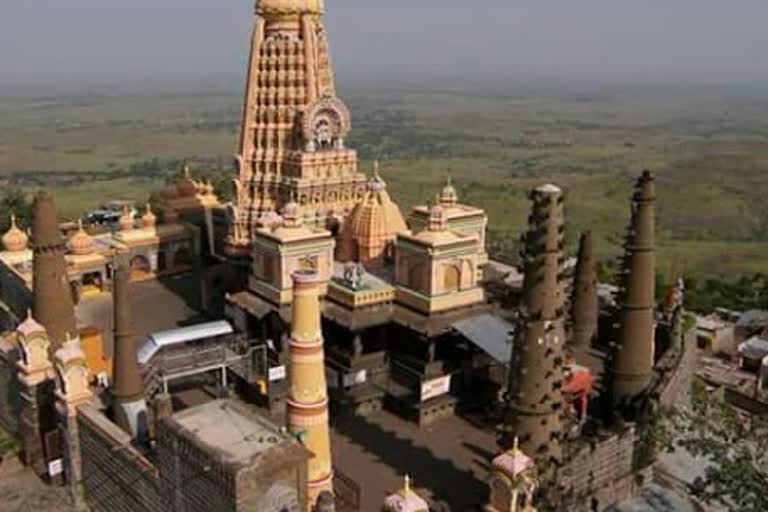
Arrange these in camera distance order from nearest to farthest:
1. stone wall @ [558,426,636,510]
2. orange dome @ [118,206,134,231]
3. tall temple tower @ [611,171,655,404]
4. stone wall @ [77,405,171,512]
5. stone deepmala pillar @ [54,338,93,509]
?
stone wall @ [77,405,171,512], stone wall @ [558,426,636,510], stone deepmala pillar @ [54,338,93,509], tall temple tower @ [611,171,655,404], orange dome @ [118,206,134,231]

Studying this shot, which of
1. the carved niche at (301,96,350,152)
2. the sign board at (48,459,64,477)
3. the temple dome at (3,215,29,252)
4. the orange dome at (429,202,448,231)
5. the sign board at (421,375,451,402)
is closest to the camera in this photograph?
the sign board at (48,459,64,477)

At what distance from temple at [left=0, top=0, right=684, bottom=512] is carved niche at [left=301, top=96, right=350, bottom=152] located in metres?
0.08

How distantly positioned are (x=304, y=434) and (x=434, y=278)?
26.5ft

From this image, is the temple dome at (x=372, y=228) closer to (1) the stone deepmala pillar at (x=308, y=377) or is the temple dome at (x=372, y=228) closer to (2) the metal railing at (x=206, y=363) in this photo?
(2) the metal railing at (x=206, y=363)

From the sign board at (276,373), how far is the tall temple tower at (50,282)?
601cm

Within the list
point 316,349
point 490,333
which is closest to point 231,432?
point 316,349

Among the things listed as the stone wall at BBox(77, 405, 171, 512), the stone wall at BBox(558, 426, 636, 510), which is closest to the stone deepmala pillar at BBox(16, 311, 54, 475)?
the stone wall at BBox(77, 405, 171, 512)

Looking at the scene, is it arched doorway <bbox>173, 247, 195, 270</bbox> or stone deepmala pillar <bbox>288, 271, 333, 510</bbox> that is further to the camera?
arched doorway <bbox>173, 247, 195, 270</bbox>

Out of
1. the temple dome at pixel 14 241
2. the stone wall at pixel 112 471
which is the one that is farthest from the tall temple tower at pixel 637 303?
the temple dome at pixel 14 241

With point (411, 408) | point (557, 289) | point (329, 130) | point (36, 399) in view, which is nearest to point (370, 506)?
point (411, 408)

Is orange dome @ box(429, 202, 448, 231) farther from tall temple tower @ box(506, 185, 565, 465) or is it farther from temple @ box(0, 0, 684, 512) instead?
tall temple tower @ box(506, 185, 565, 465)

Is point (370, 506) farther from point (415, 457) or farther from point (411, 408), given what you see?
point (411, 408)

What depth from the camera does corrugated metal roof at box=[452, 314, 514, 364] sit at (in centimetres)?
2117

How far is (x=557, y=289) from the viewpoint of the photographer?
16.4 metres
